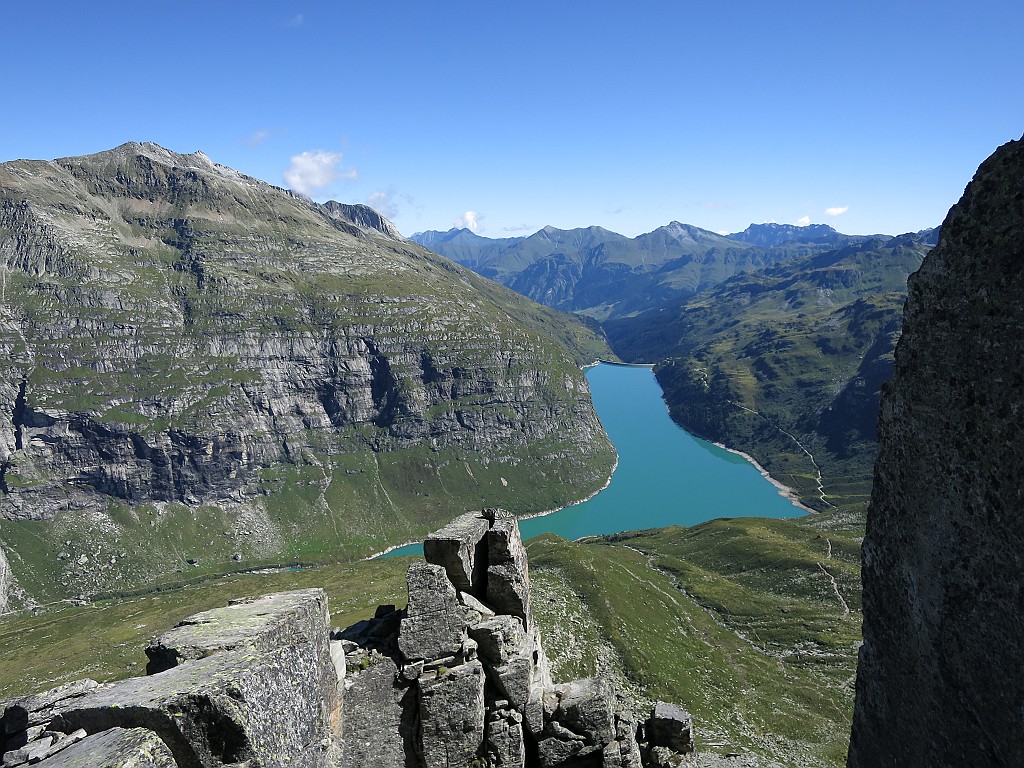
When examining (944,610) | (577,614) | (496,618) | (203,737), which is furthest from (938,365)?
(577,614)

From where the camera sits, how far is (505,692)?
20.8m

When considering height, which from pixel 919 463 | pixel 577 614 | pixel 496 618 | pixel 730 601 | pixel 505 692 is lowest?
pixel 730 601

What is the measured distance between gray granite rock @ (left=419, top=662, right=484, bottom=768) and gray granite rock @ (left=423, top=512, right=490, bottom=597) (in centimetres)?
492

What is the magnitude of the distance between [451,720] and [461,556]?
22.3ft

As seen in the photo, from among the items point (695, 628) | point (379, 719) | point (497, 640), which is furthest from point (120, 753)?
point (695, 628)

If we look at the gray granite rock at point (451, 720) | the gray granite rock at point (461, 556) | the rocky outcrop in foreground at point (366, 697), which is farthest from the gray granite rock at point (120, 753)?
the gray granite rock at point (461, 556)

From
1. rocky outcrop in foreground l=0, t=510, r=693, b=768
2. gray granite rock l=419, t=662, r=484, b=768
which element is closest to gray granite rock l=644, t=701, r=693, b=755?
rocky outcrop in foreground l=0, t=510, r=693, b=768

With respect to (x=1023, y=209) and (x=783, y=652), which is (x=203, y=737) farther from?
(x=783, y=652)

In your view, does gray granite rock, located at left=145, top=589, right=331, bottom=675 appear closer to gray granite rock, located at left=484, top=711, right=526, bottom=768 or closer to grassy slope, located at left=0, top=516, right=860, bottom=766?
gray granite rock, located at left=484, top=711, right=526, bottom=768

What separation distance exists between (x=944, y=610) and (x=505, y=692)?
14.6 m

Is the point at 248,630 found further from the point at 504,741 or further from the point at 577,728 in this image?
the point at 577,728

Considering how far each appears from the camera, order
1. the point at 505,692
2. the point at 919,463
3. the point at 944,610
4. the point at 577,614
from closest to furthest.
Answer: the point at 944,610 → the point at 919,463 → the point at 505,692 → the point at 577,614

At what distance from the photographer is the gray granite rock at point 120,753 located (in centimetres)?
973

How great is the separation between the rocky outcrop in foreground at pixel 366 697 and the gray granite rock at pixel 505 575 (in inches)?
2.5
